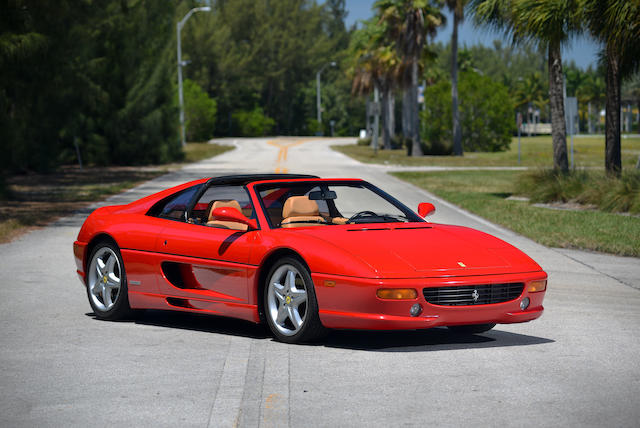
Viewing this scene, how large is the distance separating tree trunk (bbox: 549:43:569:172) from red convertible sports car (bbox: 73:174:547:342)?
17450 mm

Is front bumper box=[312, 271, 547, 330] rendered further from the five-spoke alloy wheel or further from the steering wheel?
the five-spoke alloy wheel

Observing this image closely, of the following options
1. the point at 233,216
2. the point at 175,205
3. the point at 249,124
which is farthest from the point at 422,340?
the point at 249,124

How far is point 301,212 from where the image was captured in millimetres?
8547

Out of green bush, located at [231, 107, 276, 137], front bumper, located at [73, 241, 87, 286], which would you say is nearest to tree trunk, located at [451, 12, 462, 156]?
front bumper, located at [73, 241, 87, 286]

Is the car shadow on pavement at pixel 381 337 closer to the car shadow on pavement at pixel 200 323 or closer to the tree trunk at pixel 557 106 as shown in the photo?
the car shadow on pavement at pixel 200 323

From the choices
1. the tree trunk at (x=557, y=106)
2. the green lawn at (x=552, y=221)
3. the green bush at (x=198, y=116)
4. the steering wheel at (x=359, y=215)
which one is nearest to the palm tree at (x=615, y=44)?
the tree trunk at (x=557, y=106)

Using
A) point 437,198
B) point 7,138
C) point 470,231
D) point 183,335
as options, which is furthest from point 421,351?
point 7,138

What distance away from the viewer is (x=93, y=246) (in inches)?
374

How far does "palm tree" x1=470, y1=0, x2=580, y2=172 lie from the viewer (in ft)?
74.3

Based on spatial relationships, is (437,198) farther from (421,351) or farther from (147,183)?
(421,351)

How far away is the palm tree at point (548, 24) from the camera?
74.3 feet

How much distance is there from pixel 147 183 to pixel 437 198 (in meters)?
12.1

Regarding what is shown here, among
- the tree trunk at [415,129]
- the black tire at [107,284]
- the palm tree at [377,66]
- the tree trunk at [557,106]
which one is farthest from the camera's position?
the palm tree at [377,66]

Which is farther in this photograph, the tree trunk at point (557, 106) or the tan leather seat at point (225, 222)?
the tree trunk at point (557, 106)
